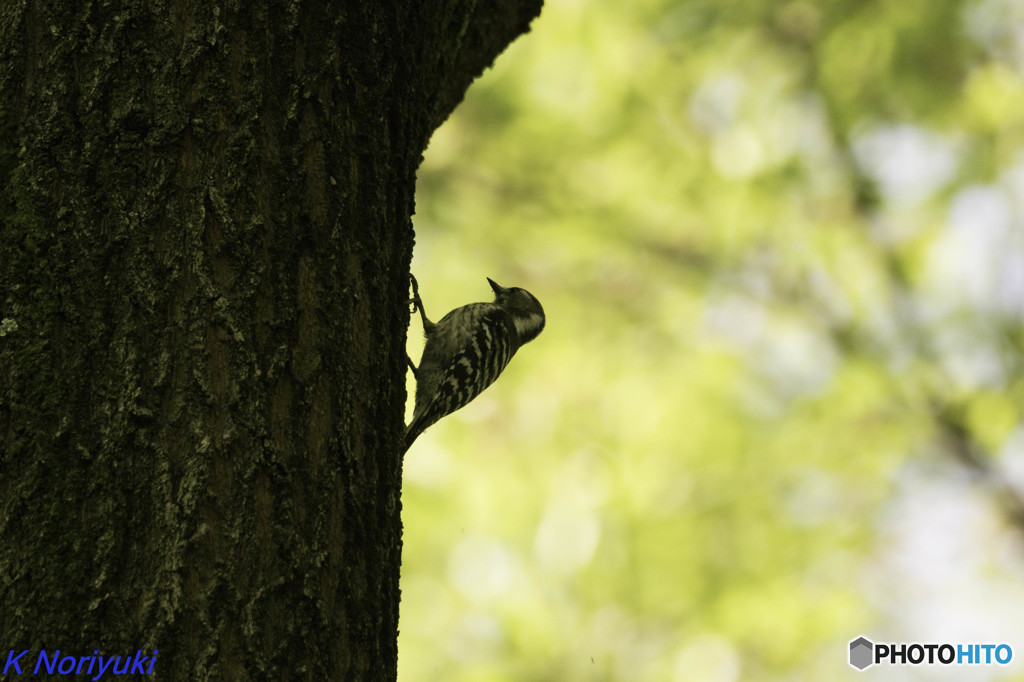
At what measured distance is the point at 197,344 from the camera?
166 cm

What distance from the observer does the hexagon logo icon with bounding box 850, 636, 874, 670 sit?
6770mm

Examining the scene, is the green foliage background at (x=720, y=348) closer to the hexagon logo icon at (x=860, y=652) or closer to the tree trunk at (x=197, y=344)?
the hexagon logo icon at (x=860, y=652)

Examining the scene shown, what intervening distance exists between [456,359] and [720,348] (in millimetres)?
3610

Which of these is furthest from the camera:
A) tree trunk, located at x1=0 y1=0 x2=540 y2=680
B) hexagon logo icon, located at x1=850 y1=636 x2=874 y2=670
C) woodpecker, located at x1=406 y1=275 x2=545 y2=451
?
hexagon logo icon, located at x1=850 y1=636 x2=874 y2=670

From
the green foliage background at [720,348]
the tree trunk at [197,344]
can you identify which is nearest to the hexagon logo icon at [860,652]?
the green foliage background at [720,348]

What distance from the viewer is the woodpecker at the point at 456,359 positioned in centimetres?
460

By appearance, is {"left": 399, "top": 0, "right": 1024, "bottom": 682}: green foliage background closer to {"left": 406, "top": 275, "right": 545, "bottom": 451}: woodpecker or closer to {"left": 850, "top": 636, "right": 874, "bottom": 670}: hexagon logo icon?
{"left": 850, "top": 636, "right": 874, "bottom": 670}: hexagon logo icon

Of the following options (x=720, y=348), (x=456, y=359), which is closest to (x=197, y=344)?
(x=456, y=359)

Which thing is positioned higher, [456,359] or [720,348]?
[720,348]

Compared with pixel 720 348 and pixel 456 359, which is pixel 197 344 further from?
pixel 720 348

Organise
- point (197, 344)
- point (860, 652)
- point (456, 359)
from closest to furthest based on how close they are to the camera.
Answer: point (197, 344) < point (456, 359) < point (860, 652)

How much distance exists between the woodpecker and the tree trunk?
2547 mm

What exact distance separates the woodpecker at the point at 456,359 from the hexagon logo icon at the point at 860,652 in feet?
12.5

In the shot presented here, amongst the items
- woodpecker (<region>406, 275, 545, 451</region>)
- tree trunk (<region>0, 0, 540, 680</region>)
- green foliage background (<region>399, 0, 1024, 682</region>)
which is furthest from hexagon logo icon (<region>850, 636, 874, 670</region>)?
tree trunk (<region>0, 0, 540, 680</region>)
